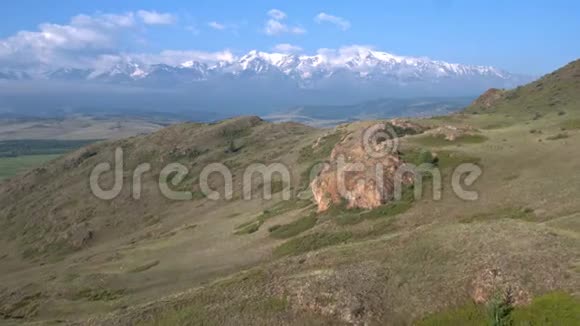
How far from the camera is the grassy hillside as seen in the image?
1364 inches

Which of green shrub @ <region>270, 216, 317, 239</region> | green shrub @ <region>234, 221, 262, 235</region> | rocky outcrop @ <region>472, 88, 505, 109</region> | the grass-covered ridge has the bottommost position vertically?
green shrub @ <region>234, 221, 262, 235</region>

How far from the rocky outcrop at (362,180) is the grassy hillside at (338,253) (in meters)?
1.75

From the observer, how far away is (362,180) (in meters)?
63.8

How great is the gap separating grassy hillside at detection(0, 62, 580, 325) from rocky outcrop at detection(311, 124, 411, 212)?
5.74ft

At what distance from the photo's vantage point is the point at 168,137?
175 metres

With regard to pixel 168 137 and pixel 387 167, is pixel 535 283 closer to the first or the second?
pixel 387 167

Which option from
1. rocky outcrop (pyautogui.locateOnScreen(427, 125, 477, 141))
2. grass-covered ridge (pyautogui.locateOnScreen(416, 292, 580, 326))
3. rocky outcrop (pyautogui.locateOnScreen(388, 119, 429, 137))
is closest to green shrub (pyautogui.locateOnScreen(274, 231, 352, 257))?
grass-covered ridge (pyautogui.locateOnScreen(416, 292, 580, 326))

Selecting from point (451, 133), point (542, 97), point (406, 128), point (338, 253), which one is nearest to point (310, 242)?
point (338, 253)

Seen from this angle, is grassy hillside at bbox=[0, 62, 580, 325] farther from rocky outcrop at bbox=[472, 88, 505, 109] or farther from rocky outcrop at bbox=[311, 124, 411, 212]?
rocky outcrop at bbox=[472, 88, 505, 109]

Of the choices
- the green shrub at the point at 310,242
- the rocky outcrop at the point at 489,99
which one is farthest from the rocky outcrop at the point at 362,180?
the rocky outcrop at the point at 489,99

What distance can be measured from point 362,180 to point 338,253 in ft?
69.5

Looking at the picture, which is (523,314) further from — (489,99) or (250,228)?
(489,99)

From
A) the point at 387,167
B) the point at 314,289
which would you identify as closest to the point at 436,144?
the point at 387,167

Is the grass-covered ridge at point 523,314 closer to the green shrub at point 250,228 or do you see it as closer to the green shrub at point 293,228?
the green shrub at point 293,228
